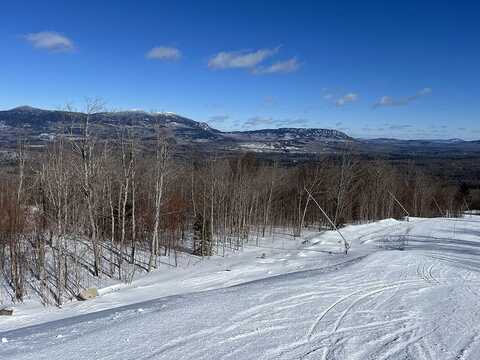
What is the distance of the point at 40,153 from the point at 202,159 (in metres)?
23.4

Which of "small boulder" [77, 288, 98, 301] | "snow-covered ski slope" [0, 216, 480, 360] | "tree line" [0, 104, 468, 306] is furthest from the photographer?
"tree line" [0, 104, 468, 306]

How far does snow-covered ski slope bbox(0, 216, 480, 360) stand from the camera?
1259 centimetres

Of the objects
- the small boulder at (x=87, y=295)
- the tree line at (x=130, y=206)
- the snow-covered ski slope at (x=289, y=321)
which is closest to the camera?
the snow-covered ski slope at (x=289, y=321)

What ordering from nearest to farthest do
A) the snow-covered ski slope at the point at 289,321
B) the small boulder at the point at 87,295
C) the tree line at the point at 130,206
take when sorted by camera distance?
the snow-covered ski slope at the point at 289,321 < the small boulder at the point at 87,295 < the tree line at the point at 130,206

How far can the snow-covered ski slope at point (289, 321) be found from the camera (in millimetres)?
12594

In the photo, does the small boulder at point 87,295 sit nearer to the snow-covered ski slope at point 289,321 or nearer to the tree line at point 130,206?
the snow-covered ski slope at point 289,321

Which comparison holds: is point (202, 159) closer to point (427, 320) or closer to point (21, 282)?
point (21, 282)

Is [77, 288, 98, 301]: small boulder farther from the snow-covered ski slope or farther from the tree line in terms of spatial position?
the tree line

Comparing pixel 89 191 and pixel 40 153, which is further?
pixel 40 153

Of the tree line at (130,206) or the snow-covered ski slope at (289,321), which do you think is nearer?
the snow-covered ski slope at (289,321)

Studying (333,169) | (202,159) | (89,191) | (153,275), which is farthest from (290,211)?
(89,191)

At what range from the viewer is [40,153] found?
3906 centimetres

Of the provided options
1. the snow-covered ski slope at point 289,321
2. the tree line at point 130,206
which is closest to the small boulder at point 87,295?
the snow-covered ski slope at point 289,321

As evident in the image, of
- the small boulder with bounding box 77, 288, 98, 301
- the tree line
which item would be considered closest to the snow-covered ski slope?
the small boulder with bounding box 77, 288, 98, 301
